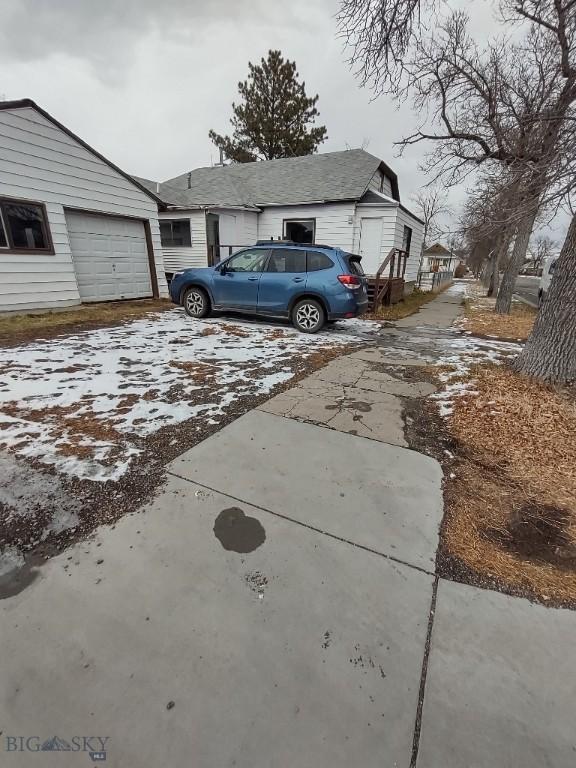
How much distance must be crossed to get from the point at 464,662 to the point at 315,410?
2516mm

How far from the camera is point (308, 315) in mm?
7453

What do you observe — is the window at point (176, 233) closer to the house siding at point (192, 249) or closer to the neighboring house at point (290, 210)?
the neighboring house at point (290, 210)

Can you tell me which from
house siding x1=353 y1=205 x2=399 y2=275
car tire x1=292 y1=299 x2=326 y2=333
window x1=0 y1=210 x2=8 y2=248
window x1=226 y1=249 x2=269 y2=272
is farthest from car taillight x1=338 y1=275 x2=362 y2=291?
window x1=0 y1=210 x2=8 y2=248

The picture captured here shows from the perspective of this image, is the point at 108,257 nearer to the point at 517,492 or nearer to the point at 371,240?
the point at 371,240

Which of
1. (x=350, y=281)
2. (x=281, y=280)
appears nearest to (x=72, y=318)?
(x=281, y=280)

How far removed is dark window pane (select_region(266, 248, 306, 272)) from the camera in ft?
23.9

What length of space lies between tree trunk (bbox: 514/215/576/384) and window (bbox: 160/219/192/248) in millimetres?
13152

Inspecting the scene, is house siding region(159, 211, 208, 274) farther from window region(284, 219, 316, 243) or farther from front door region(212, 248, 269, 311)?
front door region(212, 248, 269, 311)

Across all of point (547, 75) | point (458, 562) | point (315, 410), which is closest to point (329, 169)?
point (547, 75)

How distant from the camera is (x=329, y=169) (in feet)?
45.9

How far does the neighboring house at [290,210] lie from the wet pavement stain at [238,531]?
39.7ft

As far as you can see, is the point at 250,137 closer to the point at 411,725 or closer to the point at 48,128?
the point at 48,128

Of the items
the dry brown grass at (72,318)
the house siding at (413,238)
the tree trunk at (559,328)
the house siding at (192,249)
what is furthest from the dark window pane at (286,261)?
the house siding at (192,249)

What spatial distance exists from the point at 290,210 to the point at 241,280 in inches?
283
